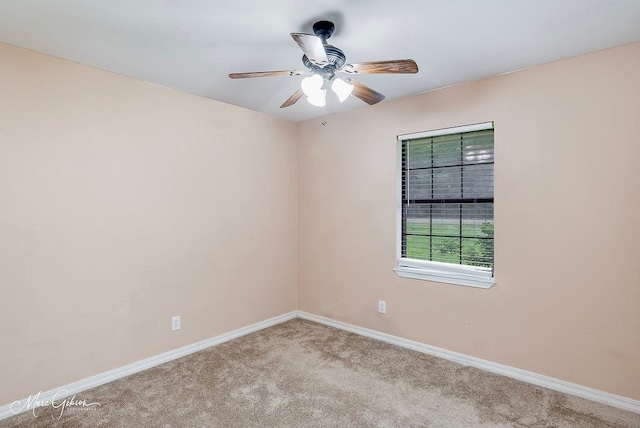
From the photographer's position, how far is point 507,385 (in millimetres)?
2465

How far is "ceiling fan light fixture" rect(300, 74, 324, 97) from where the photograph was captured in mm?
1938

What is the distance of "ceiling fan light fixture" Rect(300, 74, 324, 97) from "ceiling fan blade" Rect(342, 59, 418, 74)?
0.17m

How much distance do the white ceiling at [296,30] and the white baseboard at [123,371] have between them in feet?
7.47

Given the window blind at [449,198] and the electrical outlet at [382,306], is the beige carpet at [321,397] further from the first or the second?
the window blind at [449,198]

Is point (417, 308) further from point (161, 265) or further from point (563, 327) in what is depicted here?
point (161, 265)

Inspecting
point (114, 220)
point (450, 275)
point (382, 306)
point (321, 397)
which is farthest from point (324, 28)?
point (382, 306)

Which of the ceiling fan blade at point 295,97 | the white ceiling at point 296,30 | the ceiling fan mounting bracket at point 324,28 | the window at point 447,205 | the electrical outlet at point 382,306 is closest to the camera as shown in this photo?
the white ceiling at point 296,30

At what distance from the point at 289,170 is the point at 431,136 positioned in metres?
1.64

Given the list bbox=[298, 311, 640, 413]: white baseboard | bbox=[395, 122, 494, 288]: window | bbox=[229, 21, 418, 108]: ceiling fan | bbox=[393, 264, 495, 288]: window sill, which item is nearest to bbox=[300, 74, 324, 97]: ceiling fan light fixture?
bbox=[229, 21, 418, 108]: ceiling fan

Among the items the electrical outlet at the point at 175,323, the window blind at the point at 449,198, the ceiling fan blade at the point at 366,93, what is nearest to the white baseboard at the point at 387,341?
the electrical outlet at the point at 175,323

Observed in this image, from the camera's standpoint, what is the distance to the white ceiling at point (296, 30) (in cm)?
179

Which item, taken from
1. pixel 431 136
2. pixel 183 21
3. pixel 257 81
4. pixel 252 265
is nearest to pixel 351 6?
pixel 183 21

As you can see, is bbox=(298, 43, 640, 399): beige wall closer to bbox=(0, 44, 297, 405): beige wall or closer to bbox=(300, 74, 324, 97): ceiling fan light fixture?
bbox=(300, 74, 324, 97): ceiling fan light fixture

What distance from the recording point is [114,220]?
2.58 m
